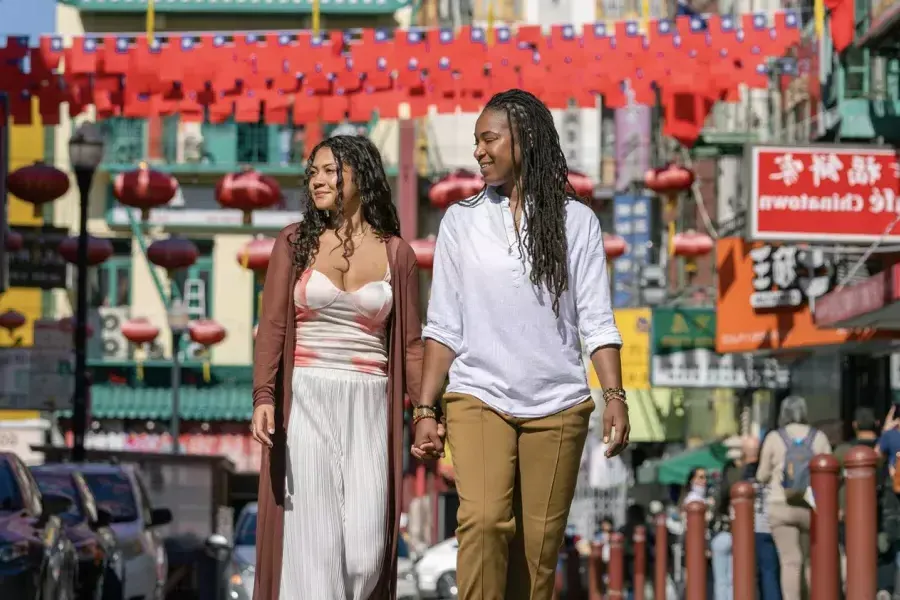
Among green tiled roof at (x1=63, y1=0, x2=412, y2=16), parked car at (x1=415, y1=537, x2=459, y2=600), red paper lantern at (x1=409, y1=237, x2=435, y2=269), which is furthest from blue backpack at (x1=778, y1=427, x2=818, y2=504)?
green tiled roof at (x1=63, y1=0, x2=412, y2=16)

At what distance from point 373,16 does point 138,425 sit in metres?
11.6

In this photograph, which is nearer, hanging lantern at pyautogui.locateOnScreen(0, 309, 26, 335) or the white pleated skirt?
the white pleated skirt

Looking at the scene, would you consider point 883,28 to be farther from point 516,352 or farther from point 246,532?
point 516,352

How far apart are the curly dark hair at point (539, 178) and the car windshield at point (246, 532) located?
13847mm

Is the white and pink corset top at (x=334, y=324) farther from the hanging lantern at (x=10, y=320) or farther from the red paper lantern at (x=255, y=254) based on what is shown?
the hanging lantern at (x=10, y=320)

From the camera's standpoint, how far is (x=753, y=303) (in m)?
30.9

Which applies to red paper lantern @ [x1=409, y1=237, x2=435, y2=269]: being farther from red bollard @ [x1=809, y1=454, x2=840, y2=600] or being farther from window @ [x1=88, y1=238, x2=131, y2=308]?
window @ [x1=88, y1=238, x2=131, y2=308]

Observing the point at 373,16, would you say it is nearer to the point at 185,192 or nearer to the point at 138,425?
the point at 185,192

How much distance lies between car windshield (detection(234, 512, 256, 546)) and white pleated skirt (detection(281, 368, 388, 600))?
13.1 meters

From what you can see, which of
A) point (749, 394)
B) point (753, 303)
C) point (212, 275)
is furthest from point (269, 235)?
point (753, 303)

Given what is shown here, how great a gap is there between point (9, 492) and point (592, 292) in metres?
6.92

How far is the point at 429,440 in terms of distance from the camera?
758 centimetres

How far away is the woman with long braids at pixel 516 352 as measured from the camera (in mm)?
7406

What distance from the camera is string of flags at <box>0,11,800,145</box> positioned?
2352 cm
